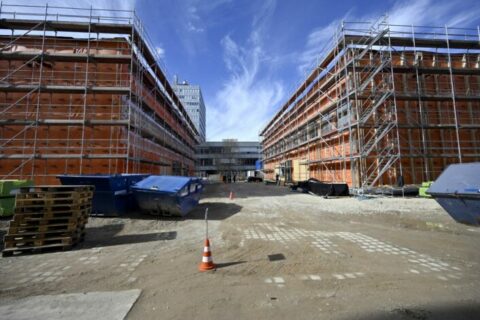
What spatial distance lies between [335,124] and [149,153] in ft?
50.7

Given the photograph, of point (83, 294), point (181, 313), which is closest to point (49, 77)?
point (83, 294)

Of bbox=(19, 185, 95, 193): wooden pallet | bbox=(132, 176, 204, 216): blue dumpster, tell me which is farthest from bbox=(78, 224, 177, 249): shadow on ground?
bbox=(132, 176, 204, 216): blue dumpster

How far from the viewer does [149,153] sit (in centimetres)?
1959

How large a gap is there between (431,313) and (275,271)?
6.94 ft

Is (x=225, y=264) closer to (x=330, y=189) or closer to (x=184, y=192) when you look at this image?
(x=184, y=192)

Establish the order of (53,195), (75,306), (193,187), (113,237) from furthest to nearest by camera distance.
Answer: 1. (193,187)
2. (113,237)
3. (53,195)
4. (75,306)

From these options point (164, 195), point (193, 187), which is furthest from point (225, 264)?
point (193, 187)

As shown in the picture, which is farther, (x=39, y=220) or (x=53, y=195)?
(x=53, y=195)

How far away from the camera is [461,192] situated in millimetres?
7090

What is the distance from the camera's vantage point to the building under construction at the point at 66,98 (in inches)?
537

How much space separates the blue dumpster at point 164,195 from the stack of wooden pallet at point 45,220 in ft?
8.73

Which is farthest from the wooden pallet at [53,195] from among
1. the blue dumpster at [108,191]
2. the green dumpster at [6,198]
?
the green dumpster at [6,198]

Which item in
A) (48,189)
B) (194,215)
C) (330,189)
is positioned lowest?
(194,215)

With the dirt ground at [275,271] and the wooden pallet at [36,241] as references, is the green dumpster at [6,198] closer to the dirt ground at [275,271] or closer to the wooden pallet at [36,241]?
the dirt ground at [275,271]
